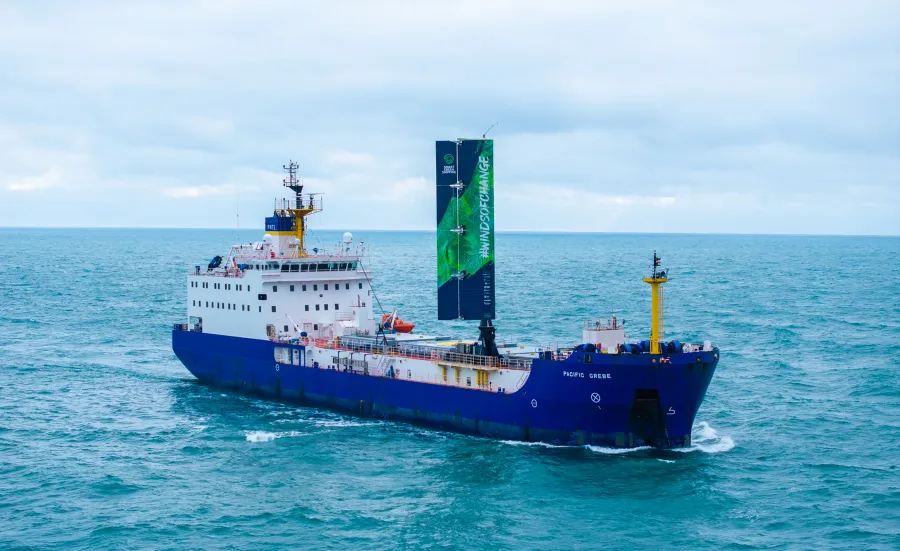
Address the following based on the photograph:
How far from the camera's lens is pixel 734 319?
77.9 m

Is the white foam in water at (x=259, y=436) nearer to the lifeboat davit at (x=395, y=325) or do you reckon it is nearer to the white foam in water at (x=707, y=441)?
the lifeboat davit at (x=395, y=325)

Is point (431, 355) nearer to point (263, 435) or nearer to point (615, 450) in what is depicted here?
point (263, 435)

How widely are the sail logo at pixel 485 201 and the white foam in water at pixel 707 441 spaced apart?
1147cm

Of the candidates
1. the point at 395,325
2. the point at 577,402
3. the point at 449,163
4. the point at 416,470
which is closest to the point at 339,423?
the point at 416,470

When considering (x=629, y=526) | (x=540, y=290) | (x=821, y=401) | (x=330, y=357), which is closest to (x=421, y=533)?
(x=629, y=526)

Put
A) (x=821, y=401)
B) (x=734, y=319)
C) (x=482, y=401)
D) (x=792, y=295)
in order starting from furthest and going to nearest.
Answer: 1. (x=792, y=295)
2. (x=734, y=319)
3. (x=821, y=401)
4. (x=482, y=401)

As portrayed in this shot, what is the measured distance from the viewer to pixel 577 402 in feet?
119

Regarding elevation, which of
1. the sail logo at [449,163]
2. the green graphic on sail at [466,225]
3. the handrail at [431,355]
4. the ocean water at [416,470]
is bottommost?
the ocean water at [416,470]

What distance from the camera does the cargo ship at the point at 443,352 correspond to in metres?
35.8

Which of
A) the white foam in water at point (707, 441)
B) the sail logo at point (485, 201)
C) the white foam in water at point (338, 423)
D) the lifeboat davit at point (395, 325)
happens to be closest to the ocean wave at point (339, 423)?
the white foam in water at point (338, 423)

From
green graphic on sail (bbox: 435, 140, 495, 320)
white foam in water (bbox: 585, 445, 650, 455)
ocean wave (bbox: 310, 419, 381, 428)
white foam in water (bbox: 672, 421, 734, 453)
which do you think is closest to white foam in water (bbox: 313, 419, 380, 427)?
ocean wave (bbox: 310, 419, 381, 428)

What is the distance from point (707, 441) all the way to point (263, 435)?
18.7m

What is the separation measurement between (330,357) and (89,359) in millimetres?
21063

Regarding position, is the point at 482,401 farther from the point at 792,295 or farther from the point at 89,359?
the point at 792,295
